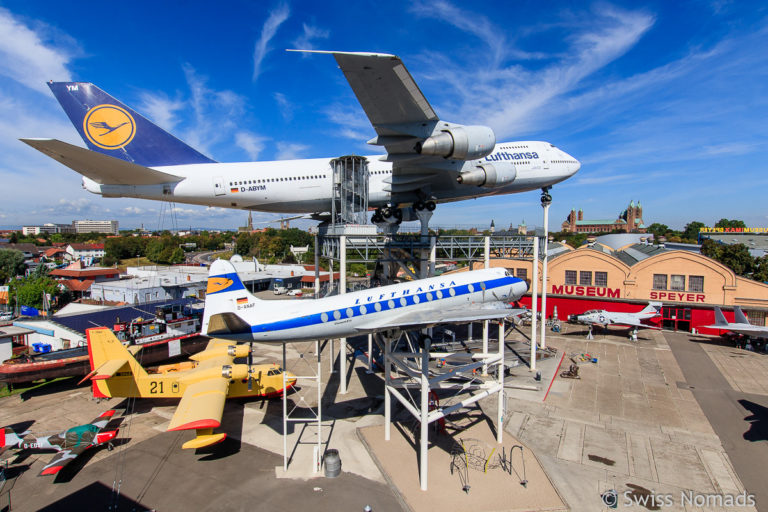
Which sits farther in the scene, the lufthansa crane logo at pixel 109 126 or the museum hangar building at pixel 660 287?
the museum hangar building at pixel 660 287

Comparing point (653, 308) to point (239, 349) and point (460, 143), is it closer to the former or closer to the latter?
point (460, 143)

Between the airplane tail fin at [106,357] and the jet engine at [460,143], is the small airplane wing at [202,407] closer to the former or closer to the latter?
the airplane tail fin at [106,357]

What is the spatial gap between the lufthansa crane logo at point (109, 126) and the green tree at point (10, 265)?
72.7 metres

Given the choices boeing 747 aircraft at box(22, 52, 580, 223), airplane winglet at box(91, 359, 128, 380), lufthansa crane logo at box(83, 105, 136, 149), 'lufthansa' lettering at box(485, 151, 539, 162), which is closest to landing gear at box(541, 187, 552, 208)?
boeing 747 aircraft at box(22, 52, 580, 223)

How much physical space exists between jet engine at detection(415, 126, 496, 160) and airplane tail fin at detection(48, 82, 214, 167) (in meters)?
14.5

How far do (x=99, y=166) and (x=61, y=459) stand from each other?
12.8 meters

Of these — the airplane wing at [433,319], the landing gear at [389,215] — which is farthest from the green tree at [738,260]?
the airplane wing at [433,319]

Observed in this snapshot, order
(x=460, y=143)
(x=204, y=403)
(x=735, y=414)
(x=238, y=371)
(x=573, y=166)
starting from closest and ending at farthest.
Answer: (x=460, y=143) < (x=204, y=403) < (x=735, y=414) < (x=238, y=371) < (x=573, y=166)

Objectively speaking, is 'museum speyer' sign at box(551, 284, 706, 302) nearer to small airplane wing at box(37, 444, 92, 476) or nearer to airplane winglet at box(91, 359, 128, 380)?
airplane winglet at box(91, 359, 128, 380)

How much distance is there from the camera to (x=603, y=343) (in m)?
33.7

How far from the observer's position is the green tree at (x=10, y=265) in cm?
6699

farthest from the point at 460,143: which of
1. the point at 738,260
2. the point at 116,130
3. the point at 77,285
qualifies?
the point at 738,260

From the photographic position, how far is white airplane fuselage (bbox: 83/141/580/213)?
1981cm

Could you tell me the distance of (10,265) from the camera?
6825 cm
